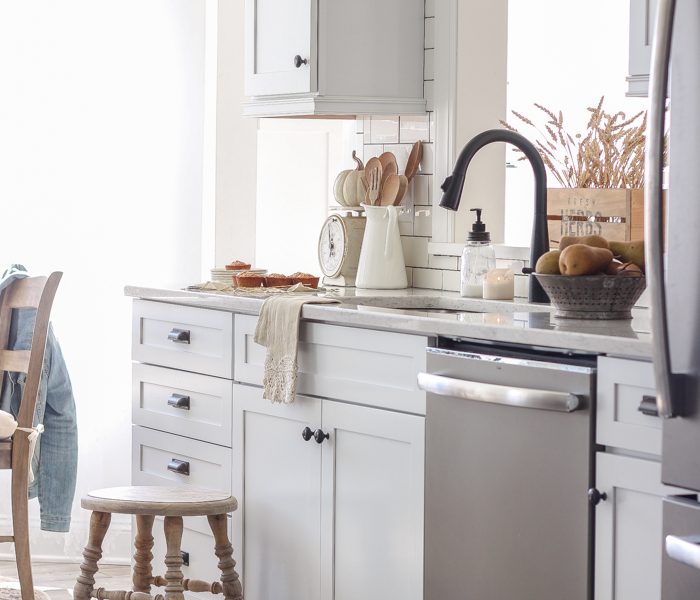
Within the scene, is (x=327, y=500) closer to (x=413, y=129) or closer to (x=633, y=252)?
(x=633, y=252)

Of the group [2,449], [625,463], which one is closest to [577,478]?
[625,463]

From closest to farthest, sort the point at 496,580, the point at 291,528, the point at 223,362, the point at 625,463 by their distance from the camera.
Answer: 1. the point at 625,463
2. the point at 496,580
3. the point at 291,528
4. the point at 223,362

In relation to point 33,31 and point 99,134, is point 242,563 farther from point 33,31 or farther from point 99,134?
point 33,31

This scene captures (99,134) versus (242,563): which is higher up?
(99,134)

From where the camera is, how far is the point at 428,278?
3.57 metres

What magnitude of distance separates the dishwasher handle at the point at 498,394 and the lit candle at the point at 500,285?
57 cm

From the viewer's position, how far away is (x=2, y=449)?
134 inches

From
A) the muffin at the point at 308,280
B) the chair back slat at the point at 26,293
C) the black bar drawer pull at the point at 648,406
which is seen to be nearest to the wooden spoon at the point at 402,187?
the muffin at the point at 308,280

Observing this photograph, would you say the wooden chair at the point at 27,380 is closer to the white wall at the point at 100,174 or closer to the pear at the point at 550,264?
the white wall at the point at 100,174

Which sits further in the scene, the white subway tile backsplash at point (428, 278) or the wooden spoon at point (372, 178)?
the wooden spoon at point (372, 178)

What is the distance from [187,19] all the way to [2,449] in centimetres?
167

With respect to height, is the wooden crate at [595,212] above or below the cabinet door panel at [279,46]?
below

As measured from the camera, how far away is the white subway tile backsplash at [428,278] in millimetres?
3533

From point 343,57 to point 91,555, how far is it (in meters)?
1.46
